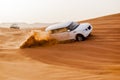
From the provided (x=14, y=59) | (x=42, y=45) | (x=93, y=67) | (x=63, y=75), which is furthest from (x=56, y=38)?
(x=63, y=75)

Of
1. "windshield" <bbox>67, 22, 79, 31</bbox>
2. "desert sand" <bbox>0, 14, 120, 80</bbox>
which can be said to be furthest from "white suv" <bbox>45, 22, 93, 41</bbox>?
"desert sand" <bbox>0, 14, 120, 80</bbox>

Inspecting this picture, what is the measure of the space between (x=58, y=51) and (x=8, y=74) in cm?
381

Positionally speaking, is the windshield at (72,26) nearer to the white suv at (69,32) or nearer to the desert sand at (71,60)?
the white suv at (69,32)

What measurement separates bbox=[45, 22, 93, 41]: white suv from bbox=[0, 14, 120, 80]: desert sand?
35 centimetres

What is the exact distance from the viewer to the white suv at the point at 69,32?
14.4m

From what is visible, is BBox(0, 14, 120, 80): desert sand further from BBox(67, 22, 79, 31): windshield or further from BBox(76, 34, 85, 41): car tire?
BBox(67, 22, 79, 31): windshield

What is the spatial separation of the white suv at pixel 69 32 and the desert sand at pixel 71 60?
354 millimetres

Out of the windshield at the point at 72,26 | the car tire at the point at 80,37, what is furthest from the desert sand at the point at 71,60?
the windshield at the point at 72,26

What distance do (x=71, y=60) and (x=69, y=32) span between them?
3.57m

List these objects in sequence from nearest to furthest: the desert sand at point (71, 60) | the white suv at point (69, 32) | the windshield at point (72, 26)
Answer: the desert sand at point (71, 60) → the white suv at point (69, 32) → the windshield at point (72, 26)

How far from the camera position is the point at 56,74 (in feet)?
28.3

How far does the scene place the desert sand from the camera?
8.49m

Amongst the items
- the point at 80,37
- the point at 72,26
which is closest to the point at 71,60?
the point at 80,37

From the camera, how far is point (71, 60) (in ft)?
36.2
